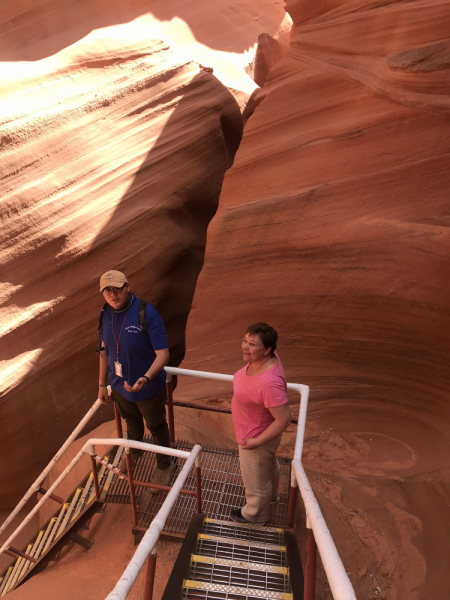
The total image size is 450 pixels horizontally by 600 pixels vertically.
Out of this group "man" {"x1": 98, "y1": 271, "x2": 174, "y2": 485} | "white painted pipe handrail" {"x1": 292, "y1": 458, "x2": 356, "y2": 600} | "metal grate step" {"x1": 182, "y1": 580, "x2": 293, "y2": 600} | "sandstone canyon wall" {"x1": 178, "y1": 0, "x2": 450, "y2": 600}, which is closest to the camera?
"white painted pipe handrail" {"x1": 292, "y1": 458, "x2": 356, "y2": 600}

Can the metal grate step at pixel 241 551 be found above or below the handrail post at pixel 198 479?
below

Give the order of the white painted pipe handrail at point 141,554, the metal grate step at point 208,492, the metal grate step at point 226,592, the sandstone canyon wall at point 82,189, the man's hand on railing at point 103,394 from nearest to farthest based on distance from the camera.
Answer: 1. the white painted pipe handrail at point 141,554
2. the metal grate step at point 226,592
3. the metal grate step at point 208,492
4. the man's hand on railing at point 103,394
5. the sandstone canyon wall at point 82,189

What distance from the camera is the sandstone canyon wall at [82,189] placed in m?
6.02

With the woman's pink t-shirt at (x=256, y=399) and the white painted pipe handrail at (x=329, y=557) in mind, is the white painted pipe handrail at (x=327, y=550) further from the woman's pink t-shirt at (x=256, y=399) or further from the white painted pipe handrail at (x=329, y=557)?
the woman's pink t-shirt at (x=256, y=399)

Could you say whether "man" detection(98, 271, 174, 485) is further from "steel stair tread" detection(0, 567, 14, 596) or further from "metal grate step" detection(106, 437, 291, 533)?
"steel stair tread" detection(0, 567, 14, 596)

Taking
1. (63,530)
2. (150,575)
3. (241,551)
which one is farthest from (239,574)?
(63,530)

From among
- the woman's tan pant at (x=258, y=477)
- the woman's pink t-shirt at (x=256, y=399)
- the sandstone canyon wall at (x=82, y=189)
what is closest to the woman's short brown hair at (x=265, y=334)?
the woman's pink t-shirt at (x=256, y=399)

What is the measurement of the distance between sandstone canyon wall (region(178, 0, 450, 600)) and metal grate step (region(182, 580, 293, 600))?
63.4 inches

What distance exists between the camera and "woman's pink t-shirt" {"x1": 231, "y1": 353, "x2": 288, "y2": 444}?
8.90 feet

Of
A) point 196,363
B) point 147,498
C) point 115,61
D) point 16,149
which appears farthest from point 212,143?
point 147,498

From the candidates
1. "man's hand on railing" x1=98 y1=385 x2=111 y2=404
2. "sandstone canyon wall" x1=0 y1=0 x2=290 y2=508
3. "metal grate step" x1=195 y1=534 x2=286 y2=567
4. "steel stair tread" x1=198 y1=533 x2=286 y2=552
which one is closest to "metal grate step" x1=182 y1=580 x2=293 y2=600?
"metal grate step" x1=195 y1=534 x2=286 y2=567

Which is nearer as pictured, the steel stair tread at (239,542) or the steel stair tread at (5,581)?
the steel stair tread at (239,542)

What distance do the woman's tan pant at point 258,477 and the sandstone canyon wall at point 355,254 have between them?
40.5 inches

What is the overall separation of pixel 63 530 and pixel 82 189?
4.21m
